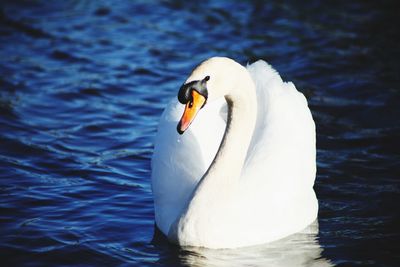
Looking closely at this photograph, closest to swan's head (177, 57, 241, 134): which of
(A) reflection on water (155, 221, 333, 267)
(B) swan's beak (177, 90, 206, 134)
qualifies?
(B) swan's beak (177, 90, 206, 134)

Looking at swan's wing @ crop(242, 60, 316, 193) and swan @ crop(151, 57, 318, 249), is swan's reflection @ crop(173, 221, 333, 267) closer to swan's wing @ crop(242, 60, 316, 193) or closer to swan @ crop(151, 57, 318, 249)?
swan @ crop(151, 57, 318, 249)

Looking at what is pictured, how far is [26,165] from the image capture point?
930 centimetres

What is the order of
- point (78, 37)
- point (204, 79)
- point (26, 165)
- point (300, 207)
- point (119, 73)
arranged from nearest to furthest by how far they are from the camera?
point (204, 79) → point (300, 207) → point (26, 165) → point (119, 73) → point (78, 37)

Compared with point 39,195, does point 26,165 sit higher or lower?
higher

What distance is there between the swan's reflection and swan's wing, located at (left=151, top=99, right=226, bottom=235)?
19.5 inches

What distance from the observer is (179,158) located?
7.62m

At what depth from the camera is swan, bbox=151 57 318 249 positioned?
21.8 feet

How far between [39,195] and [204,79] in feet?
9.71

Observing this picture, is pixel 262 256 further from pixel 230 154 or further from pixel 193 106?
pixel 193 106

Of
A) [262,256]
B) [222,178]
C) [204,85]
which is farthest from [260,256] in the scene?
[204,85]

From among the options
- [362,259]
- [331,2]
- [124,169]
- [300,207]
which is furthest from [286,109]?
[331,2]

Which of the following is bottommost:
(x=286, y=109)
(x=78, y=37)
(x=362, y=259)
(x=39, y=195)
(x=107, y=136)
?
(x=362, y=259)

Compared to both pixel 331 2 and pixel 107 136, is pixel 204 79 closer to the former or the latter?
pixel 107 136

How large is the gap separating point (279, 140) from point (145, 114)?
4.17 m
